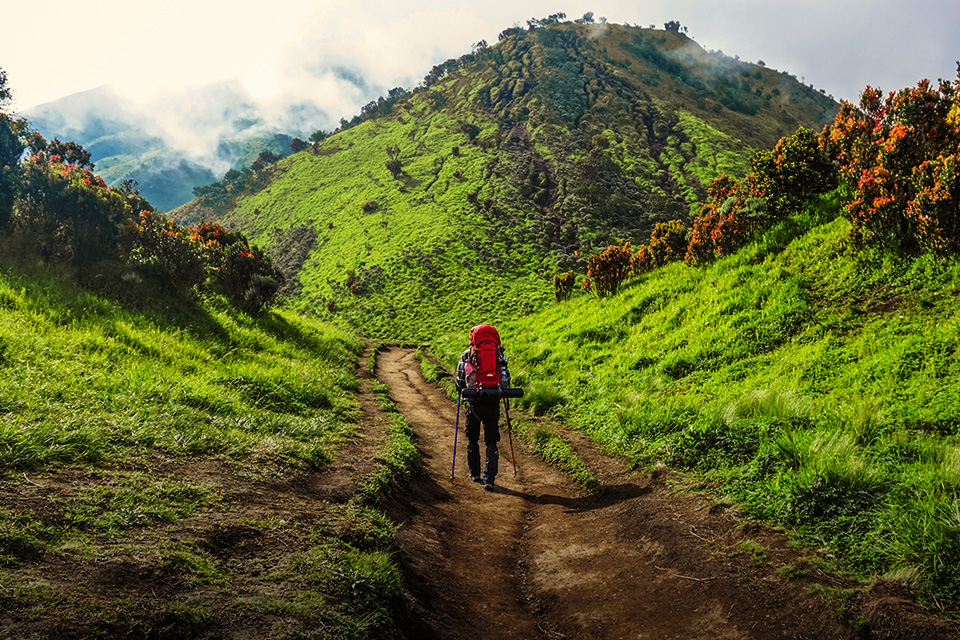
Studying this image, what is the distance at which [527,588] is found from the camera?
4988 mm

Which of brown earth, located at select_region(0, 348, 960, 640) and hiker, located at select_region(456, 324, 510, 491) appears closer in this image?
brown earth, located at select_region(0, 348, 960, 640)

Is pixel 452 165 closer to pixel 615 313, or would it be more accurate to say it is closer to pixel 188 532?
pixel 615 313

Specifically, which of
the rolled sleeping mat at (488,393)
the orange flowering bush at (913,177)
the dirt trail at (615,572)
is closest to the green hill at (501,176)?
the orange flowering bush at (913,177)

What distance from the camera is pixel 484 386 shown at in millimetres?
8305

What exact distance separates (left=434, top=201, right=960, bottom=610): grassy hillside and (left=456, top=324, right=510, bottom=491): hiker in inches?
93.7

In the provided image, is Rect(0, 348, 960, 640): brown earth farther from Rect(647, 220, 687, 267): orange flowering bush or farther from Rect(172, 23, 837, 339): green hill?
Rect(172, 23, 837, 339): green hill

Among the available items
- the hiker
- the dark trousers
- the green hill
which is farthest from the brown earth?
the green hill

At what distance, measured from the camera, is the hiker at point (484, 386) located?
323 inches

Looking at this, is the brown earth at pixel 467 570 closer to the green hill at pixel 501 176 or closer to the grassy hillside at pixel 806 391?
the grassy hillside at pixel 806 391

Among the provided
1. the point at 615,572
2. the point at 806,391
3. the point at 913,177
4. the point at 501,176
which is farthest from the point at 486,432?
the point at 501,176

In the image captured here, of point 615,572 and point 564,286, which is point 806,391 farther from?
point 564,286

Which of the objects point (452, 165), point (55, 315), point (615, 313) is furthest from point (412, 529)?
point (452, 165)

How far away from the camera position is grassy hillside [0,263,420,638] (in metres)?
3.06

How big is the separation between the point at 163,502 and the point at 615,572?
467 centimetres
